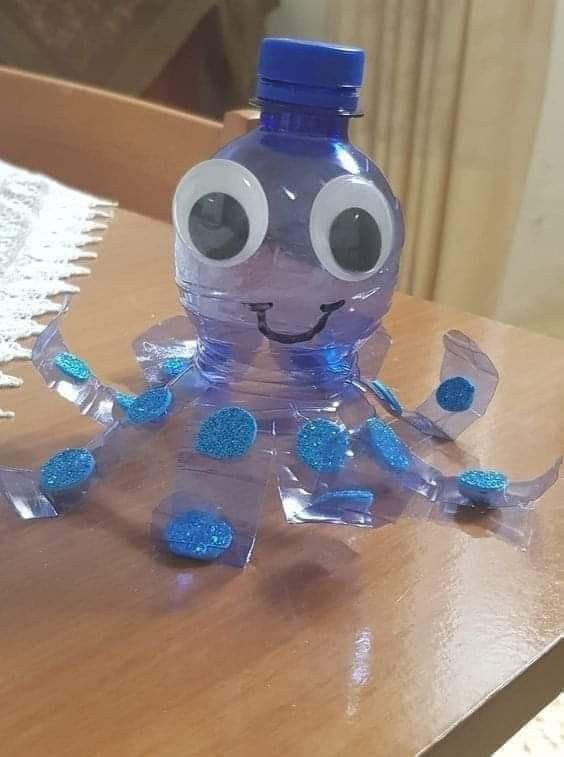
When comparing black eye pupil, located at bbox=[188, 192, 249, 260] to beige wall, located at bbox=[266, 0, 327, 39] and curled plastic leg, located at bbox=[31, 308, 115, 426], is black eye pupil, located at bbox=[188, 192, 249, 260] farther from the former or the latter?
beige wall, located at bbox=[266, 0, 327, 39]

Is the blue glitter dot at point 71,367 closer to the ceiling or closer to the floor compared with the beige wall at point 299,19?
closer to the ceiling

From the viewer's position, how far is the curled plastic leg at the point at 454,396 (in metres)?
0.53

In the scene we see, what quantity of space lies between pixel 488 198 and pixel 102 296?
3.37 ft

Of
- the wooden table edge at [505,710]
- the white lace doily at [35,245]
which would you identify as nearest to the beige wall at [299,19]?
the white lace doily at [35,245]

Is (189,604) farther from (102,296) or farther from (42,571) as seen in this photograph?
(102,296)

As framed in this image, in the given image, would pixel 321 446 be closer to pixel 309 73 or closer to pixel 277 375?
pixel 277 375

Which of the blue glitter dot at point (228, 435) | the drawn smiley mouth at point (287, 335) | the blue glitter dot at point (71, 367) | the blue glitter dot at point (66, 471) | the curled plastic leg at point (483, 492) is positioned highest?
the drawn smiley mouth at point (287, 335)

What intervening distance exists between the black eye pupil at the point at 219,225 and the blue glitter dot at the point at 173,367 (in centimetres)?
12

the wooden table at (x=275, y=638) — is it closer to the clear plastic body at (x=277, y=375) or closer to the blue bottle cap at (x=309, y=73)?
the clear plastic body at (x=277, y=375)

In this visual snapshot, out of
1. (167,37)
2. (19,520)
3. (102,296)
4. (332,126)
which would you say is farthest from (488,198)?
(19,520)

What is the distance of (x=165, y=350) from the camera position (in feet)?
1.93

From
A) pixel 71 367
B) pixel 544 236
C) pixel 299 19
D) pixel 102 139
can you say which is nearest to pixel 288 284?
pixel 71 367

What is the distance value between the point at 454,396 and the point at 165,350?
0.17m

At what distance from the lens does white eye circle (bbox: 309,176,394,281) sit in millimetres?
430
